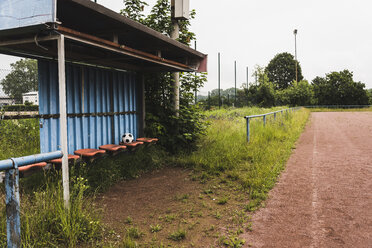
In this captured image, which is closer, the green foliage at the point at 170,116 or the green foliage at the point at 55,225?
the green foliage at the point at 55,225

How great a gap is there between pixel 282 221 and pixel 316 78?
3793 inches

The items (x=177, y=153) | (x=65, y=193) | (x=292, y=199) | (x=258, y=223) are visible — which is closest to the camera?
(x=65, y=193)

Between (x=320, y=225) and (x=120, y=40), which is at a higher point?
(x=120, y=40)

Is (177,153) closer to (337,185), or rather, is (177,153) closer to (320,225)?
(337,185)

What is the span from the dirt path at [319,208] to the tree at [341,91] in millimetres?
51192

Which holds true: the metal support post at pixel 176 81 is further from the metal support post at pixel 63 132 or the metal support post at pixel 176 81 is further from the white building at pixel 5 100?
the metal support post at pixel 63 132

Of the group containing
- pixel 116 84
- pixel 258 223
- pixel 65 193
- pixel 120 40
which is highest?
pixel 120 40

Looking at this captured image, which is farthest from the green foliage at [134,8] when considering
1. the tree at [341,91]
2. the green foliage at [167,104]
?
the tree at [341,91]

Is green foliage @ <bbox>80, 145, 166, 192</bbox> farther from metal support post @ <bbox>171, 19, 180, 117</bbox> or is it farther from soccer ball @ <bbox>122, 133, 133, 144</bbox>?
metal support post @ <bbox>171, 19, 180, 117</bbox>

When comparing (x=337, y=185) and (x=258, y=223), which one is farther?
(x=337, y=185)

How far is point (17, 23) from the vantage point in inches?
136

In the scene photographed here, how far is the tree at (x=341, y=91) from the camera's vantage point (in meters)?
51.4

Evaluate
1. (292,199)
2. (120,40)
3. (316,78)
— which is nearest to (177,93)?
(120,40)

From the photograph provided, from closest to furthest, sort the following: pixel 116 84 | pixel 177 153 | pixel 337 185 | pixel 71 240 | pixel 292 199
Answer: pixel 71 240, pixel 292 199, pixel 337 185, pixel 116 84, pixel 177 153
